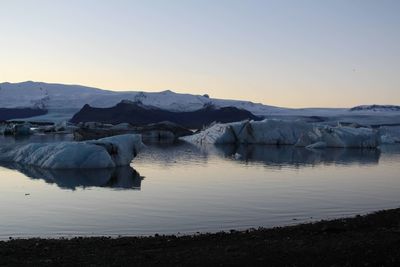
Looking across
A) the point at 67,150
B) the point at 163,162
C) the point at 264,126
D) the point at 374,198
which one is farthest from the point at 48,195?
the point at 264,126

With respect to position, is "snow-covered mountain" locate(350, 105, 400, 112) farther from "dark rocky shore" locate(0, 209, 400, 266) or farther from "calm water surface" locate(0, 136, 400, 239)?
"dark rocky shore" locate(0, 209, 400, 266)

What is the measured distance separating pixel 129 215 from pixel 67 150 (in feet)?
35.4

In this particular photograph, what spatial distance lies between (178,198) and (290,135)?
32.7m

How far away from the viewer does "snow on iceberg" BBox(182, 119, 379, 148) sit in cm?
4459

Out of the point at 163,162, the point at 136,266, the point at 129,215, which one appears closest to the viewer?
the point at 136,266

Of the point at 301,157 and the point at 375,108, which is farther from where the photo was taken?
the point at 375,108

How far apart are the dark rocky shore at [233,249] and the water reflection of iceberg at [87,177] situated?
8.30 metres

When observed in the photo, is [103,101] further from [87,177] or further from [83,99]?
[87,177]

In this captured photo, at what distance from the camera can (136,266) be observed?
6.92 m

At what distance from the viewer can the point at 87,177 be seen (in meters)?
19.9

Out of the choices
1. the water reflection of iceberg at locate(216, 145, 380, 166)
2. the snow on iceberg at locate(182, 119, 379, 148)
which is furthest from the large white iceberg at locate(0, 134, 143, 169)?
the snow on iceberg at locate(182, 119, 379, 148)

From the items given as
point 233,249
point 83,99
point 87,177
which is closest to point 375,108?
point 83,99

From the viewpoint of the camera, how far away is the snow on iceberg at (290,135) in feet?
146

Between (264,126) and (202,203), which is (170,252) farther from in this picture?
(264,126)
